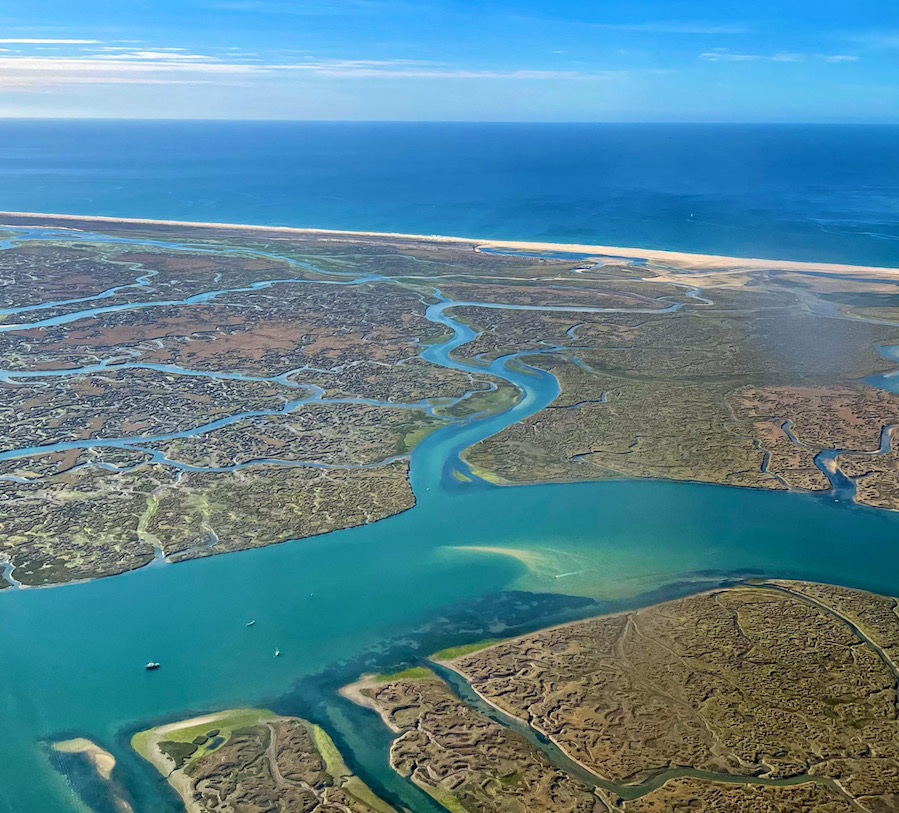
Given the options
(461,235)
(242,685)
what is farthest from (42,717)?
(461,235)

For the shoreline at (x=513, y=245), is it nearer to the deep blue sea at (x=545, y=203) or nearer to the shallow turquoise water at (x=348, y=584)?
the deep blue sea at (x=545, y=203)

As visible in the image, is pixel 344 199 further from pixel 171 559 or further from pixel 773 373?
pixel 171 559

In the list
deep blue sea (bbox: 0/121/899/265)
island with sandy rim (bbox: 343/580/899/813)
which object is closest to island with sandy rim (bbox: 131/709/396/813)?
island with sandy rim (bbox: 343/580/899/813)

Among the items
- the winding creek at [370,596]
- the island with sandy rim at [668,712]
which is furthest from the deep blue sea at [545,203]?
the island with sandy rim at [668,712]

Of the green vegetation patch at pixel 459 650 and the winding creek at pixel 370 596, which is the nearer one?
the winding creek at pixel 370 596

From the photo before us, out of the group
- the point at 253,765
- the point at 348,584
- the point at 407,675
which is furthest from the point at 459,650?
the point at 253,765
